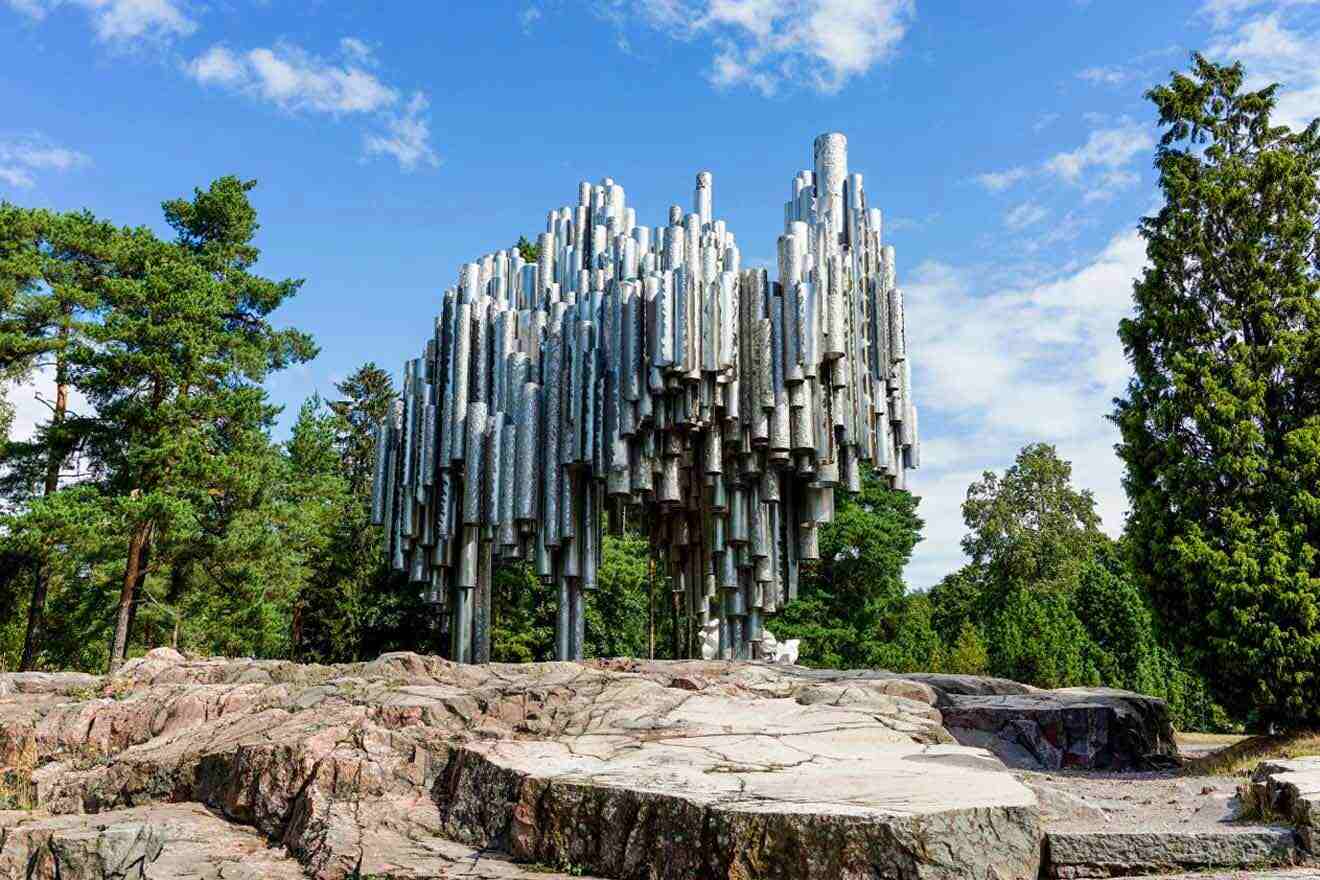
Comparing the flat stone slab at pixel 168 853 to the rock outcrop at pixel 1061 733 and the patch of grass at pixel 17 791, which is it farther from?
the rock outcrop at pixel 1061 733

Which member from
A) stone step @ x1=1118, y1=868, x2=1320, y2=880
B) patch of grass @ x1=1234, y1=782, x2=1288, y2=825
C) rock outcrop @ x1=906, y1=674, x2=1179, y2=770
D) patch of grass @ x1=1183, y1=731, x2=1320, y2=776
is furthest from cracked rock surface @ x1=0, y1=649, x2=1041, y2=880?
patch of grass @ x1=1183, y1=731, x2=1320, y2=776

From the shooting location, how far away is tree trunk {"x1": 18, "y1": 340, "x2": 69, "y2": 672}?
23.6m

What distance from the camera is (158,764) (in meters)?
9.17

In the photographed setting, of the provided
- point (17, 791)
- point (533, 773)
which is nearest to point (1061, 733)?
point (533, 773)

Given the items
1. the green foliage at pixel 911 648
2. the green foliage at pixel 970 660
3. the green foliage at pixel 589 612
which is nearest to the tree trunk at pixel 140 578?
the green foliage at pixel 589 612

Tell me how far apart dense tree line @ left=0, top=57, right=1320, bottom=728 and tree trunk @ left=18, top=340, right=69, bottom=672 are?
3.0 inches

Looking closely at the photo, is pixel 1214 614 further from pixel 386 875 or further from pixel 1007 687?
pixel 386 875

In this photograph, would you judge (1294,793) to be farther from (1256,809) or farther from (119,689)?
(119,689)

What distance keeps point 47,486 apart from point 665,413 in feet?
59.2

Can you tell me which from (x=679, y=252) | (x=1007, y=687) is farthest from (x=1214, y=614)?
(x=679, y=252)

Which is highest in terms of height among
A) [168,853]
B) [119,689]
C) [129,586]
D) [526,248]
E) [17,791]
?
[526,248]

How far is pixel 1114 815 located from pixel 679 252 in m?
10.9

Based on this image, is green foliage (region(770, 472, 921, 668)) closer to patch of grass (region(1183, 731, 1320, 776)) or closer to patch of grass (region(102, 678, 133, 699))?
patch of grass (region(1183, 731, 1320, 776))

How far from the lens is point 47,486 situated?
24844 mm
